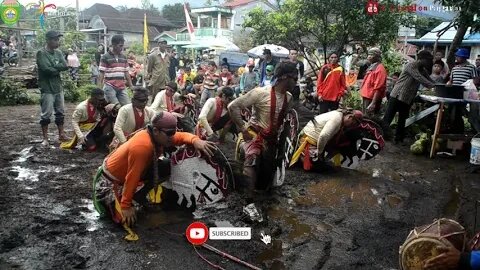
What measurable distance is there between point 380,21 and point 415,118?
14.3 feet

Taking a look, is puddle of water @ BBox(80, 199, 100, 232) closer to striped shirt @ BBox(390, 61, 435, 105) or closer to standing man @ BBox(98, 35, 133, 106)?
standing man @ BBox(98, 35, 133, 106)

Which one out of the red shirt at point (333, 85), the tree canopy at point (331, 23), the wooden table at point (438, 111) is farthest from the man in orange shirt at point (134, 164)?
the tree canopy at point (331, 23)

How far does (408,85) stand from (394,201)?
11.0ft

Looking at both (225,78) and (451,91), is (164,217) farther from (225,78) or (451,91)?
(225,78)

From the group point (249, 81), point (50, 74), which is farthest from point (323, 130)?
point (249, 81)

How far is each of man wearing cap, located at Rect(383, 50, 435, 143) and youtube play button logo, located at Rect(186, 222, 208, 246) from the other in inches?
216

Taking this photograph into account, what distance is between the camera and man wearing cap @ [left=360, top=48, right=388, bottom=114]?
920 centimetres

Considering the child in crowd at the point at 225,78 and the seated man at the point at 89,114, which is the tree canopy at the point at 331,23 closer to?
the child in crowd at the point at 225,78

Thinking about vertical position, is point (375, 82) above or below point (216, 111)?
above

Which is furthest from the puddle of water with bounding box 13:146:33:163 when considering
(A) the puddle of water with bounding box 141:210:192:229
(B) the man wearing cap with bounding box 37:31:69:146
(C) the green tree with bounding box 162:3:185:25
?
(C) the green tree with bounding box 162:3:185:25

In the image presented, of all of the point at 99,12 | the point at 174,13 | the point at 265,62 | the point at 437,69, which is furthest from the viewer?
the point at 174,13

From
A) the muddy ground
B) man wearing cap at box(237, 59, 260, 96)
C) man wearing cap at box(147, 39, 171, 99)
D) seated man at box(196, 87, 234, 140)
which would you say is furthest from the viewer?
man wearing cap at box(237, 59, 260, 96)

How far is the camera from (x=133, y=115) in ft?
19.5

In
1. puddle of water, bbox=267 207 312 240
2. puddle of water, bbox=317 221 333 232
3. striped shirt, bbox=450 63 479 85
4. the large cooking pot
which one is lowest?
puddle of water, bbox=317 221 333 232
